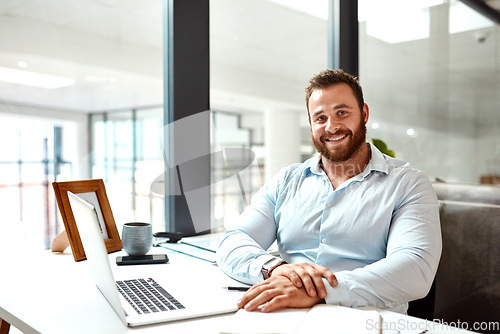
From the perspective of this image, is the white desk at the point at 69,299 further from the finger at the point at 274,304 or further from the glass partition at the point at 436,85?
the glass partition at the point at 436,85

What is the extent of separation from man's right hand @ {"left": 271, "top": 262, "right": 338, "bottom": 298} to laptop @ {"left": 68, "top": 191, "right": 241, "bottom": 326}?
5.5 inches

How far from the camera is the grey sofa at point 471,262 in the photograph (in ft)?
5.65

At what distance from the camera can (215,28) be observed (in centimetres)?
212

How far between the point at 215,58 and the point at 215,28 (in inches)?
5.9

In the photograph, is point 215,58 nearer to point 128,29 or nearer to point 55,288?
point 128,29

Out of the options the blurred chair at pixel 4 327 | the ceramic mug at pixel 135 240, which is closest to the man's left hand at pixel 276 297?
the ceramic mug at pixel 135 240

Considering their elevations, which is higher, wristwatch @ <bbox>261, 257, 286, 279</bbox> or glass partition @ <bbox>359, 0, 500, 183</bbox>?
glass partition @ <bbox>359, 0, 500, 183</bbox>

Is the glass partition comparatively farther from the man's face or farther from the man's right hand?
the man's right hand

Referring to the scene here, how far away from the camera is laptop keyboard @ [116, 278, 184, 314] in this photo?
0.98 metres

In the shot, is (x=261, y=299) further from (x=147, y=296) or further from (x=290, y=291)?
(x=147, y=296)

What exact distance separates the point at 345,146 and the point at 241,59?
1024mm

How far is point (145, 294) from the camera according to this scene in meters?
1.09

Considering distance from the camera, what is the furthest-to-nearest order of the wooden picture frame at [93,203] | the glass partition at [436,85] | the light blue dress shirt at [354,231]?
the glass partition at [436,85]
the wooden picture frame at [93,203]
the light blue dress shirt at [354,231]

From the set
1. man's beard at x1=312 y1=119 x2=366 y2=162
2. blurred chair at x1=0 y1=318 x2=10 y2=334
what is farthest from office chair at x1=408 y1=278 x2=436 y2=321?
blurred chair at x1=0 y1=318 x2=10 y2=334
